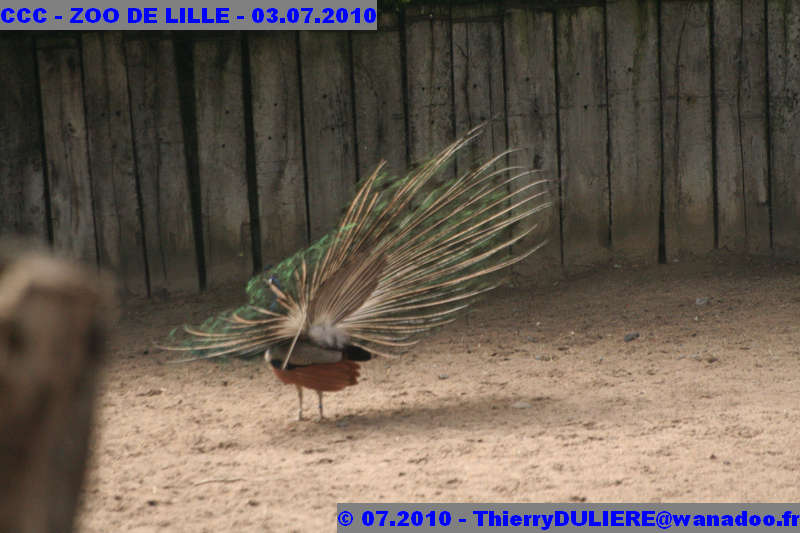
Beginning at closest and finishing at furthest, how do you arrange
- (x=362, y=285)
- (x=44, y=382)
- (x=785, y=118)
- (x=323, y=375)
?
(x=44, y=382) < (x=323, y=375) < (x=362, y=285) < (x=785, y=118)

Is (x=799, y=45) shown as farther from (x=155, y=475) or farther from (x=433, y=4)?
(x=155, y=475)

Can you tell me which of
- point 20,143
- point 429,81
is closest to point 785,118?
point 429,81

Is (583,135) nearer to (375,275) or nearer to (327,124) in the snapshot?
(327,124)

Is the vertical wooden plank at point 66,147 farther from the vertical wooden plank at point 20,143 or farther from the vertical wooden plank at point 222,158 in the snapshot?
the vertical wooden plank at point 222,158

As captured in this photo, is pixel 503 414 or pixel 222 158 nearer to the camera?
pixel 503 414

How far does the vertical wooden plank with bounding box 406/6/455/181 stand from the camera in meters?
6.59

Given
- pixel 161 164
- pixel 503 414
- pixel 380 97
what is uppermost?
pixel 380 97

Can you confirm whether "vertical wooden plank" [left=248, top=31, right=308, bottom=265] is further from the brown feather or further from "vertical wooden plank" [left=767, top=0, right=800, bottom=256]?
"vertical wooden plank" [left=767, top=0, right=800, bottom=256]

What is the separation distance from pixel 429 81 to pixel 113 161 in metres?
2.29

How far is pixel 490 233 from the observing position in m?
4.88

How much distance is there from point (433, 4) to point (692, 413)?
351 cm

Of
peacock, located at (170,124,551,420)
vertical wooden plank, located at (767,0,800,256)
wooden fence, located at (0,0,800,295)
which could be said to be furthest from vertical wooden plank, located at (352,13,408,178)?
vertical wooden plank, located at (767,0,800,256)

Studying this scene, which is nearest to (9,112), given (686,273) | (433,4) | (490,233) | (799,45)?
(433,4)

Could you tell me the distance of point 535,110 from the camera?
666cm
